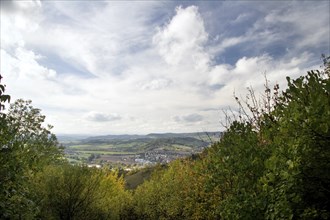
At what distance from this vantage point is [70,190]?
32.2m

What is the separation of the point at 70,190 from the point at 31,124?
16.0 metres

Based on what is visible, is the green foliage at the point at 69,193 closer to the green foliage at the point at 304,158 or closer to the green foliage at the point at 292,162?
the green foliage at the point at 292,162

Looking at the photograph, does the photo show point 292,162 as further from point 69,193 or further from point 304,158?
point 69,193

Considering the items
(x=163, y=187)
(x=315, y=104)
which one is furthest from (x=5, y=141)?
(x=163, y=187)

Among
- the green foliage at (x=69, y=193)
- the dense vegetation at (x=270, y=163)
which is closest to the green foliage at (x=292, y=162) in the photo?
the dense vegetation at (x=270, y=163)

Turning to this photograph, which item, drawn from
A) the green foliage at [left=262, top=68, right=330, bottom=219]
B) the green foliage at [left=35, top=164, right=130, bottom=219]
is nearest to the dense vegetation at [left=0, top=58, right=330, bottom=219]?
the green foliage at [left=262, top=68, right=330, bottom=219]

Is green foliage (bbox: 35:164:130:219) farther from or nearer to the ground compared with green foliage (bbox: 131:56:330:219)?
nearer to the ground

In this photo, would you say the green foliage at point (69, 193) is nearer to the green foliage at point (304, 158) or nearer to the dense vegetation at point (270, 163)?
the dense vegetation at point (270, 163)

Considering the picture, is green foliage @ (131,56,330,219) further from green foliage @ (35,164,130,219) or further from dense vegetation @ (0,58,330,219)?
green foliage @ (35,164,130,219)

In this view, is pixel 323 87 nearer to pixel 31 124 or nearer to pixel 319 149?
pixel 319 149

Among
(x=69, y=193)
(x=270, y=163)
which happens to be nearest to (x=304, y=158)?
(x=270, y=163)

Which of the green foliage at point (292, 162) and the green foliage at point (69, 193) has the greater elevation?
the green foliage at point (292, 162)

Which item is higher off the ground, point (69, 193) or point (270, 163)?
point (270, 163)

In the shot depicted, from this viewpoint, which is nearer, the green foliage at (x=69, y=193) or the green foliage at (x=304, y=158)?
the green foliage at (x=304, y=158)
